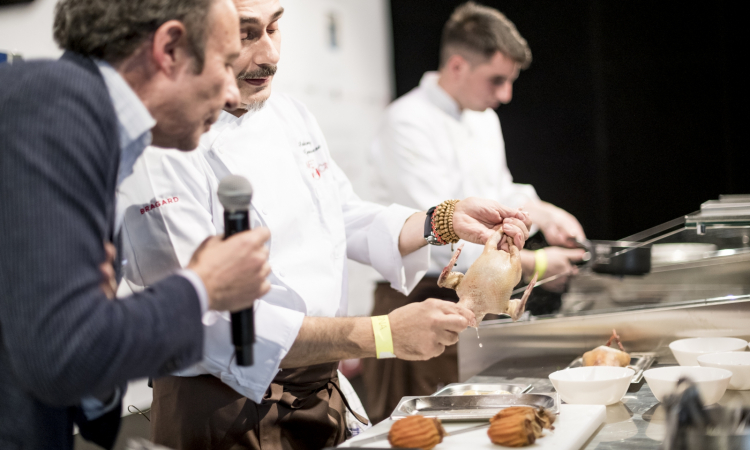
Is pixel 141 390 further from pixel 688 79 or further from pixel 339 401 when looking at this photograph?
pixel 688 79

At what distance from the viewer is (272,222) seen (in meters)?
1.70

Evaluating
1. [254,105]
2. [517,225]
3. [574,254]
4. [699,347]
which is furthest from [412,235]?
[574,254]

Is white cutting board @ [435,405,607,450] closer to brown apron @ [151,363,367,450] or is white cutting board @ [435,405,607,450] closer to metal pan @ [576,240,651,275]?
brown apron @ [151,363,367,450]

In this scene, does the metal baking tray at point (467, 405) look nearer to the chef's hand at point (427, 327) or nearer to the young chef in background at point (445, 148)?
the chef's hand at point (427, 327)

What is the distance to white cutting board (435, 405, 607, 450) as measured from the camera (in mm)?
1236

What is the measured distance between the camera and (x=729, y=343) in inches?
67.2

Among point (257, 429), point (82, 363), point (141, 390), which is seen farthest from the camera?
point (141, 390)

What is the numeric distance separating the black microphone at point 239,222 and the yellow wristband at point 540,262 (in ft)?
4.94

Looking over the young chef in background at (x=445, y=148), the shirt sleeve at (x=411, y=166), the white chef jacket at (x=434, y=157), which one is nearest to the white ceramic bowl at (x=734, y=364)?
the young chef in background at (x=445, y=148)

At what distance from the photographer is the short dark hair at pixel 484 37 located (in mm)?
3479

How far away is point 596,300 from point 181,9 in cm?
162

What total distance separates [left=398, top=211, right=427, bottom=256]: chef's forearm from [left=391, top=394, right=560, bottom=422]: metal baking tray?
53cm

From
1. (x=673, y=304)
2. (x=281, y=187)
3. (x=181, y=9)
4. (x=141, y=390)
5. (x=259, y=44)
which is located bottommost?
(x=141, y=390)

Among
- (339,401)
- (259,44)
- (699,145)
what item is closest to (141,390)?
(339,401)
